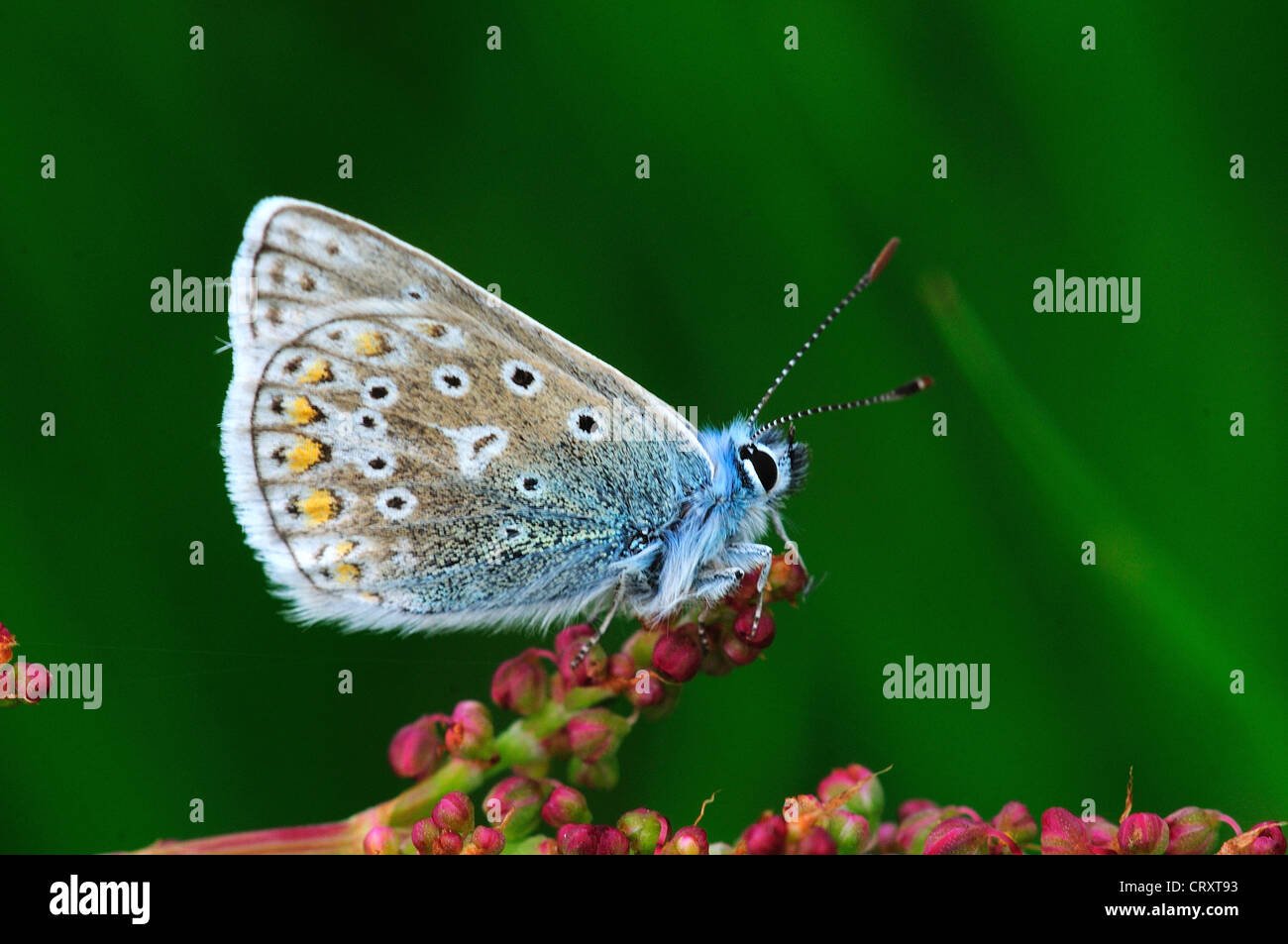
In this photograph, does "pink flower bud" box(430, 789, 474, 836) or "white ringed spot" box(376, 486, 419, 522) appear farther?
"white ringed spot" box(376, 486, 419, 522)

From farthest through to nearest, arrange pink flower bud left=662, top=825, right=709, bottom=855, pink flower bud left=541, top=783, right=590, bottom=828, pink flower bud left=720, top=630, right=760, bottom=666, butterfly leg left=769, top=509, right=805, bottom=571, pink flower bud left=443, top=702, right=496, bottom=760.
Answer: butterfly leg left=769, top=509, right=805, bottom=571 → pink flower bud left=720, top=630, right=760, bottom=666 → pink flower bud left=443, top=702, right=496, bottom=760 → pink flower bud left=541, top=783, right=590, bottom=828 → pink flower bud left=662, top=825, right=709, bottom=855

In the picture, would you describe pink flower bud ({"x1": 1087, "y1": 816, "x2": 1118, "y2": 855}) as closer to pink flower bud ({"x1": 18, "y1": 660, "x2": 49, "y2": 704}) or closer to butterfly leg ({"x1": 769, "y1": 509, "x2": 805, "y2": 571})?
butterfly leg ({"x1": 769, "y1": 509, "x2": 805, "y2": 571})

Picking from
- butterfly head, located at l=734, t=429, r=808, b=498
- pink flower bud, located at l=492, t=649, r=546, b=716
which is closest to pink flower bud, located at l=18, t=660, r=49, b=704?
pink flower bud, located at l=492, t=649, r=546, b=716

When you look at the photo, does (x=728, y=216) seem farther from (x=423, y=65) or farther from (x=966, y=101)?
(x=423, y=65)

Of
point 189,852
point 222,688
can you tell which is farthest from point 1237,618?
point 222,688

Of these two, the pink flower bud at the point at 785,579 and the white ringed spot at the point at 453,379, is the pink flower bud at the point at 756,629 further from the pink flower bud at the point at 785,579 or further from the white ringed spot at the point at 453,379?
the white ringed spot at the point at 453,379
